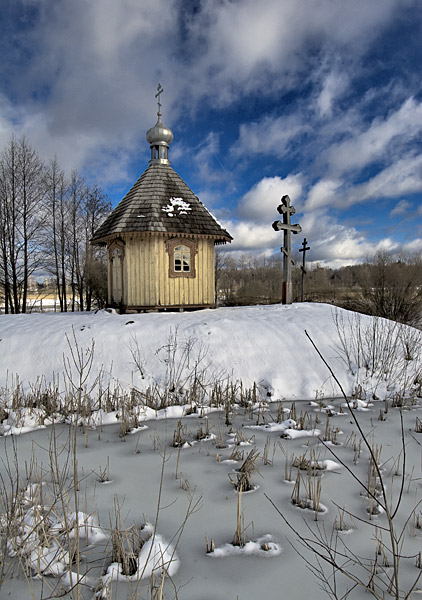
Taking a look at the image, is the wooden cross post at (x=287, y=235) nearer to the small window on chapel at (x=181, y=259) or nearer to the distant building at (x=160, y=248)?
the distant building at (x=160, y=248)

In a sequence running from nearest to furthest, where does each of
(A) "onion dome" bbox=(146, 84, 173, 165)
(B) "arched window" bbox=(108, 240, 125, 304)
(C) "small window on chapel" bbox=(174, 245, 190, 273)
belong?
(C) "small window on chapel" bbox=(174, 245, 190, 273)
(B) "arched window" bbox=(108, 240, 125, 304)
(A) "onion dome" bbox=(146, 84, 173, 165)

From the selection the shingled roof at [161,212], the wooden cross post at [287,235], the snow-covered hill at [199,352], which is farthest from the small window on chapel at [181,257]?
the snow-covered hill at [199,352]

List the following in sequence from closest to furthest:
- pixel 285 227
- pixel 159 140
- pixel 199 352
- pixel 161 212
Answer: pixel 199 352
pixel 285 227
pixel 161 212
pixel 159 140

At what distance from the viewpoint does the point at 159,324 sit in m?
8.39

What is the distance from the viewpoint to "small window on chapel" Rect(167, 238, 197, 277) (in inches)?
464

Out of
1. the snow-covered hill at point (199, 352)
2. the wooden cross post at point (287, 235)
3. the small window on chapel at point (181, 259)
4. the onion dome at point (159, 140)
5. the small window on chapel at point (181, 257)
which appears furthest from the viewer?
the onion dome at point (159, 140)

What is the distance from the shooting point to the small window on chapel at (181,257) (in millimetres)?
11797

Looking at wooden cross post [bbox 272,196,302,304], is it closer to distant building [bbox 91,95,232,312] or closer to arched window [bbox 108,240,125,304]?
distant building [bbox 91,95,232,312]

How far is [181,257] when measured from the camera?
1197cm

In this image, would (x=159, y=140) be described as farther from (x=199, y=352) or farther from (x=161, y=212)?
(x=199, y=352)

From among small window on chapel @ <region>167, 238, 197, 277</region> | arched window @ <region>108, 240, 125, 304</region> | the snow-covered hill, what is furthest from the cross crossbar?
arched window @ <region>108, 240, 125, 304</region>


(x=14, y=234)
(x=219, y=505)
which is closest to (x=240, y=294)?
(x=14, y=234)

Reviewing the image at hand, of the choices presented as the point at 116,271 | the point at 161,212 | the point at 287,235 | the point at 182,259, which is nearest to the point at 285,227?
the point at 287,235

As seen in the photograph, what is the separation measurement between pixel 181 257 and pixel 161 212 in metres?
1.69
